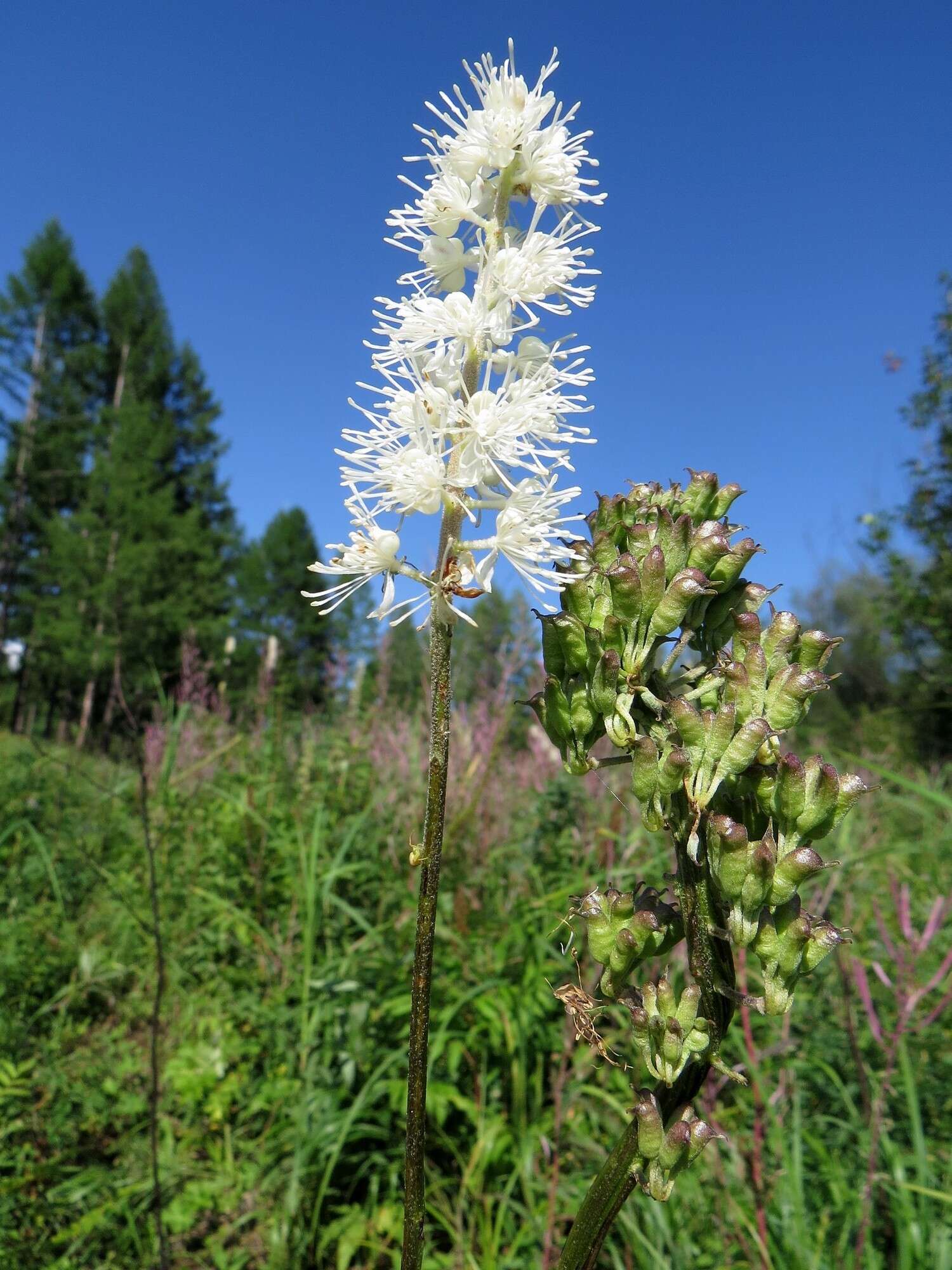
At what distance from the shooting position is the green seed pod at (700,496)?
1.33 meters

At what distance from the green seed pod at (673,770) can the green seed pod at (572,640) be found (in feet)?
0.71

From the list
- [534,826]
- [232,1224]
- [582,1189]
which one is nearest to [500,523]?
[582,1189]

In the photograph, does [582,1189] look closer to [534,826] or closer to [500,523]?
[534,826]

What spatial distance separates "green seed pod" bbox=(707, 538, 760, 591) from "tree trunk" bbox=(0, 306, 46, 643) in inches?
1549

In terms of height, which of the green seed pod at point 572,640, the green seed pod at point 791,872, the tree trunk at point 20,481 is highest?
the tree trunk at point 20,481

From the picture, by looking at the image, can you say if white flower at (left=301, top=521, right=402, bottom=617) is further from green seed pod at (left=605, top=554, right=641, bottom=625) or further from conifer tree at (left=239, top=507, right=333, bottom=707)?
conifer tree at (left=239, top=507, right=333, bottom=707)

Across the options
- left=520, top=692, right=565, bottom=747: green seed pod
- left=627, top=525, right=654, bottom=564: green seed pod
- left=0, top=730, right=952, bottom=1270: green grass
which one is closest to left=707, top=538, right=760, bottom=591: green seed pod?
left=627, top=525, right=654, bottom=564: green seed pod

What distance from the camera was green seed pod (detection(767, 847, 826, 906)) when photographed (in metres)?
1.02

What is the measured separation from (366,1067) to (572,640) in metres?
3.13

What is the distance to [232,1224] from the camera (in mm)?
3227

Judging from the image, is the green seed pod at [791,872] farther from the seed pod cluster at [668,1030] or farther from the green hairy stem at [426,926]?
the green hairy stem at [426,926]

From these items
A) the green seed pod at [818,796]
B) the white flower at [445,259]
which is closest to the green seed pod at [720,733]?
the green seed pod at [818,796]

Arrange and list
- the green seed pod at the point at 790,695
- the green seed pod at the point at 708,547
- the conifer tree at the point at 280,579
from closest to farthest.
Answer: the green seed pod at the point at 790,695, the green seed pod at the point at 708,547, the conifer tree at the point at 280,579

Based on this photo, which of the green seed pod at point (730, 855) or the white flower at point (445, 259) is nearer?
the green seed pod at point (730, 855)
